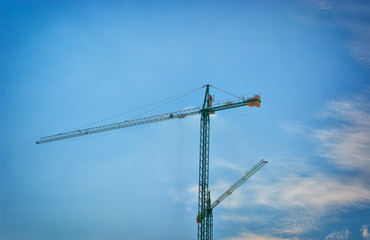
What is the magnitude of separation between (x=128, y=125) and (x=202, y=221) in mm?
39421

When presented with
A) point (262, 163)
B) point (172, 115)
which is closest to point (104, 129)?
point (172, 115)

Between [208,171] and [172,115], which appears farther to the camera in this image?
[172,115]

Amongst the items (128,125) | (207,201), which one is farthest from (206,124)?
(128,125)

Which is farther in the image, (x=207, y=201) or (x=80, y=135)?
(x=80, y=135)

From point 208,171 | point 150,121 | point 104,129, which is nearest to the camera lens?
point 208,171

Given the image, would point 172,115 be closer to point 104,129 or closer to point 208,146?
point 208,146

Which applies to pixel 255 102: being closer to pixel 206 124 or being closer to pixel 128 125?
pixel 206 124

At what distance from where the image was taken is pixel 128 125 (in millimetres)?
117500

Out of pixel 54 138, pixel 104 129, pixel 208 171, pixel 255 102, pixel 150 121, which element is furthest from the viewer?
pixel 54 138

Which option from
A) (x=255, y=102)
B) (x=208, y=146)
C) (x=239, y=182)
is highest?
(x=255, y=102)

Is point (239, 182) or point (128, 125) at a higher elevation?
point (128, 125)

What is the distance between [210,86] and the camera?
9900cm

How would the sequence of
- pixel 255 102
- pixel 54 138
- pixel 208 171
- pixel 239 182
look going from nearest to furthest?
pixel 255 102, pixel 208 171, pixel 239 182, pixel 54 138

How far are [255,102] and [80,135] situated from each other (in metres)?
63.9
